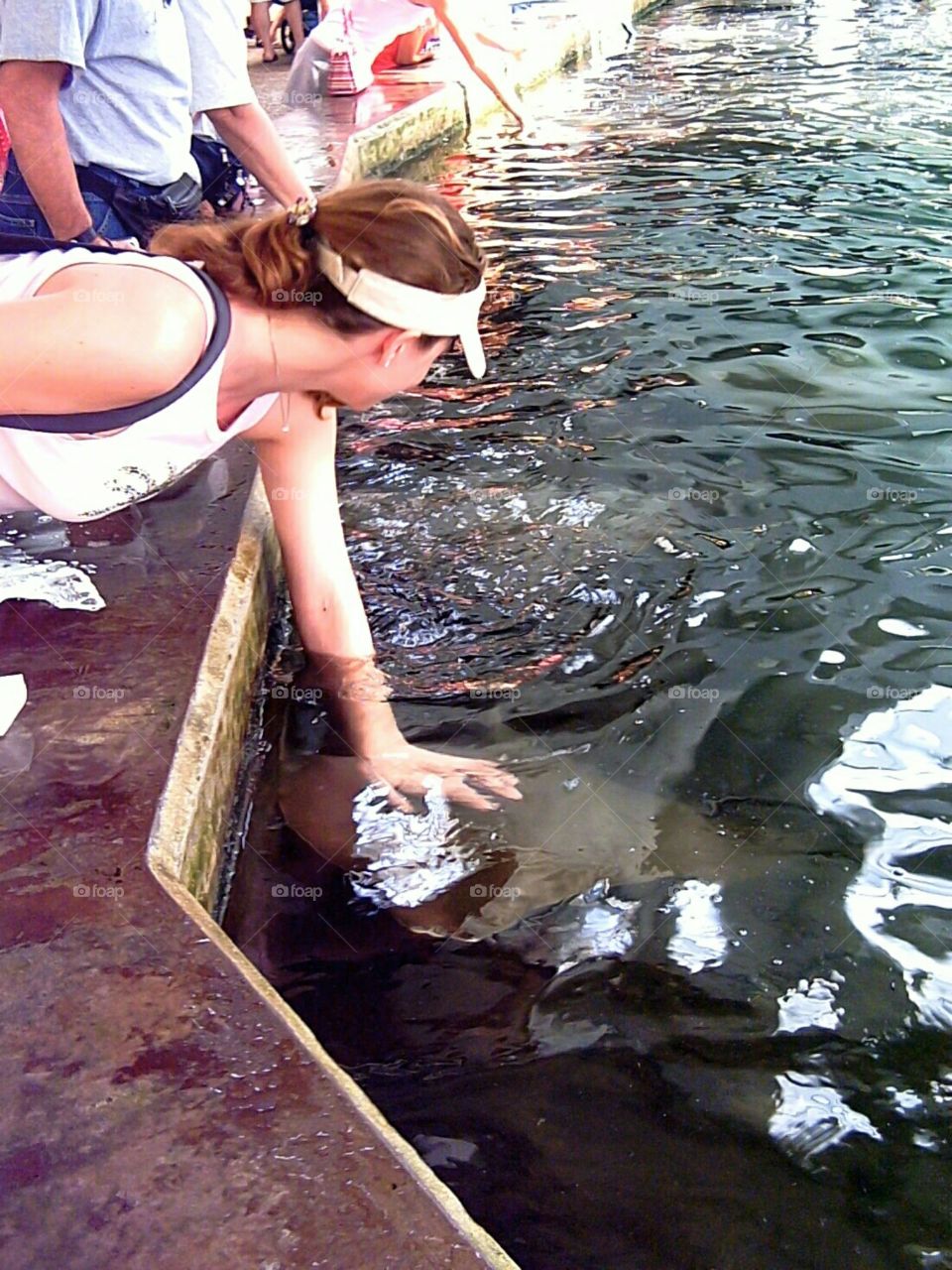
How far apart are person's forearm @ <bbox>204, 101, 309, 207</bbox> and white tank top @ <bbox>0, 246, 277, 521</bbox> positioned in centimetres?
150

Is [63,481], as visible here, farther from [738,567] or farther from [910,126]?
[910,126]

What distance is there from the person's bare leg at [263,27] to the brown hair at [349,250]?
934 cm

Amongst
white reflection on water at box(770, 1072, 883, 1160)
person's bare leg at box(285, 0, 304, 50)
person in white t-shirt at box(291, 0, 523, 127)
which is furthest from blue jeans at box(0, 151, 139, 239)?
person's bare leg at box(285, 0, 304, 50)

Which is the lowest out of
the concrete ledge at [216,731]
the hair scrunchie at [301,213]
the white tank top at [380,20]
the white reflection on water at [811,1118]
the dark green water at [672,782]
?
the dark green water at [672,782]

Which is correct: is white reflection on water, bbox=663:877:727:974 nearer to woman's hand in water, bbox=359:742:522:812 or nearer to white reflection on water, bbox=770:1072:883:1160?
white reflection on water, bbox=770:1072:883:1160

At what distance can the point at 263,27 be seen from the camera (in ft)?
35.2

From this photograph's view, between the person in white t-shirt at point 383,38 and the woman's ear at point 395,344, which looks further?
the person in white t-shirt at point 383,38

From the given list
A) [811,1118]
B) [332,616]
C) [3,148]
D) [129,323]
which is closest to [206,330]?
[129,323]

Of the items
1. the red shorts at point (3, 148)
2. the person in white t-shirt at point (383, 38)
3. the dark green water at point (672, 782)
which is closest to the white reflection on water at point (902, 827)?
the dark green water at point (672, 782)

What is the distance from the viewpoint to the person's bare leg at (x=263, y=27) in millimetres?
10453

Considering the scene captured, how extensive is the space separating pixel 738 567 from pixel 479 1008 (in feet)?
5.69

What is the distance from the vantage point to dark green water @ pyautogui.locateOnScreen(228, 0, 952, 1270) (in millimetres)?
1897

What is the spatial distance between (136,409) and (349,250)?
0.43m

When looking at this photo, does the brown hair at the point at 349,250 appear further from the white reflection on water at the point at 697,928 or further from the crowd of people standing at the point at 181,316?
the white reflection on water at the point at 697,928
